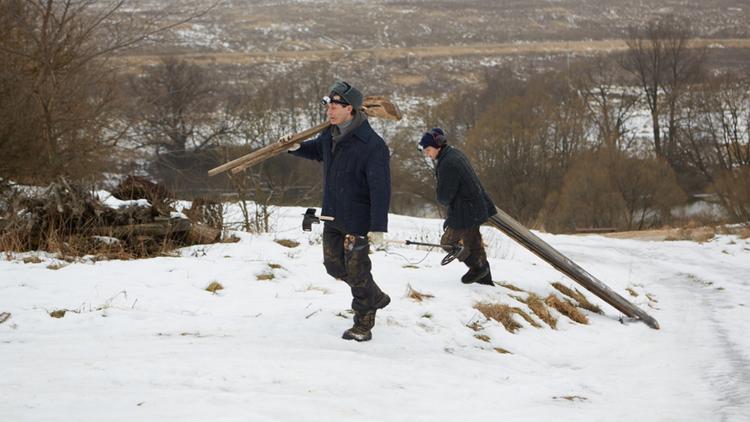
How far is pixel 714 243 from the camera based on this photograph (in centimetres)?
1769

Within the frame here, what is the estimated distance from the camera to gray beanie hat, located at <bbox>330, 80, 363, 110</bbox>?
19.3 feet

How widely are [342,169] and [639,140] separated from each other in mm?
52633

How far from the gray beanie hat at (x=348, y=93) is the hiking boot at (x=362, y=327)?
1590 millimetres

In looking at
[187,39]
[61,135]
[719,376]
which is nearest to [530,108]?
[61,135]

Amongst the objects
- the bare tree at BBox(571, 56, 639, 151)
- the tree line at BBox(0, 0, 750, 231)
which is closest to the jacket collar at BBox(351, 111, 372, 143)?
the tree line at BBox(0, 0, 750, 231)

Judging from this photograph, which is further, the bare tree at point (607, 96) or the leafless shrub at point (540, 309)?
the bare tree at point (607, 96)

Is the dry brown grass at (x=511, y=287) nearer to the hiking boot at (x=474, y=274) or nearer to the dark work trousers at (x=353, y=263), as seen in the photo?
the hiking boot at (x=474, y=274)

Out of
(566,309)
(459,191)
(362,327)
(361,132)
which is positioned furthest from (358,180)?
(566,309)

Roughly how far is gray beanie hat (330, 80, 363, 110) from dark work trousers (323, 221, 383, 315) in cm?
98

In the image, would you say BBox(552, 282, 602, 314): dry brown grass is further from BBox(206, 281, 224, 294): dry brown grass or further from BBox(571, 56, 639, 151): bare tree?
BBox(571, 56, 639, 151): bare tree

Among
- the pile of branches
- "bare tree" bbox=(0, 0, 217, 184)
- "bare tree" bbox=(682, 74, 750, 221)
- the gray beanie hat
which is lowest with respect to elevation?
the pile of branches

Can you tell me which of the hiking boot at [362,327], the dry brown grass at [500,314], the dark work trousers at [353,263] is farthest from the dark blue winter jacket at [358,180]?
the dry brown grass at [500,314]

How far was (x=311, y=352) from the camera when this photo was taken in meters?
5.55

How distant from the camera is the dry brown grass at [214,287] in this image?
7.03 meters
